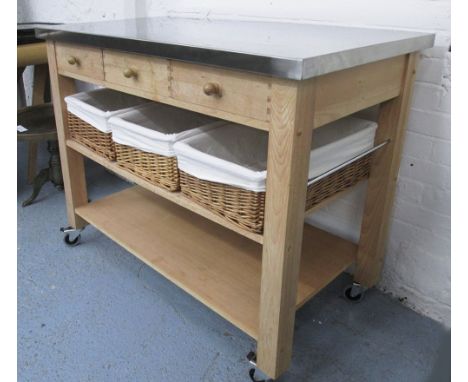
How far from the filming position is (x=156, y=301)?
65.6 inches

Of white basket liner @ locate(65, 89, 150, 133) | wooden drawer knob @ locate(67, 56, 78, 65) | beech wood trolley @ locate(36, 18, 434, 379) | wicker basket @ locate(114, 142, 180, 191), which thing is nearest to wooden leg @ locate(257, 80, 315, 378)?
beech wood trolley @ locate(36, 18, 434, 379)

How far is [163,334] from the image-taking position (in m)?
1.51

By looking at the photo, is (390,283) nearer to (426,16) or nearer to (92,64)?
(426,16)

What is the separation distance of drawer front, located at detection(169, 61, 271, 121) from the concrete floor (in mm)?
812

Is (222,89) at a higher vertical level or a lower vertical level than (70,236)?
higher

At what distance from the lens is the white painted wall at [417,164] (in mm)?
1345

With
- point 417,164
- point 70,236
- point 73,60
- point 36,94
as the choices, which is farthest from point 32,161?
point 417,164

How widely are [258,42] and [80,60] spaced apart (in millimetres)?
735

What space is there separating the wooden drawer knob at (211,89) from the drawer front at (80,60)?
0.56 m

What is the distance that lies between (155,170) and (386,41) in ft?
2.56

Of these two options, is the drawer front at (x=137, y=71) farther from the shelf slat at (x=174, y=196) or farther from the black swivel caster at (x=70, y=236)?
the black swivel caster at (x=70, y=236)

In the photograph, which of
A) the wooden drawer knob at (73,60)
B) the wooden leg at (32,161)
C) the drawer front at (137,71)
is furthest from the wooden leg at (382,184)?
the wooden leg at (32,161)

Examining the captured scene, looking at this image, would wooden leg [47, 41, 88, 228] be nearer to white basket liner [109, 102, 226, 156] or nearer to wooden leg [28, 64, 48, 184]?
white basket liner [109, 102, 226, 156]

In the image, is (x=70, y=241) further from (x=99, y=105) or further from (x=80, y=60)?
(x=80, y=60)
